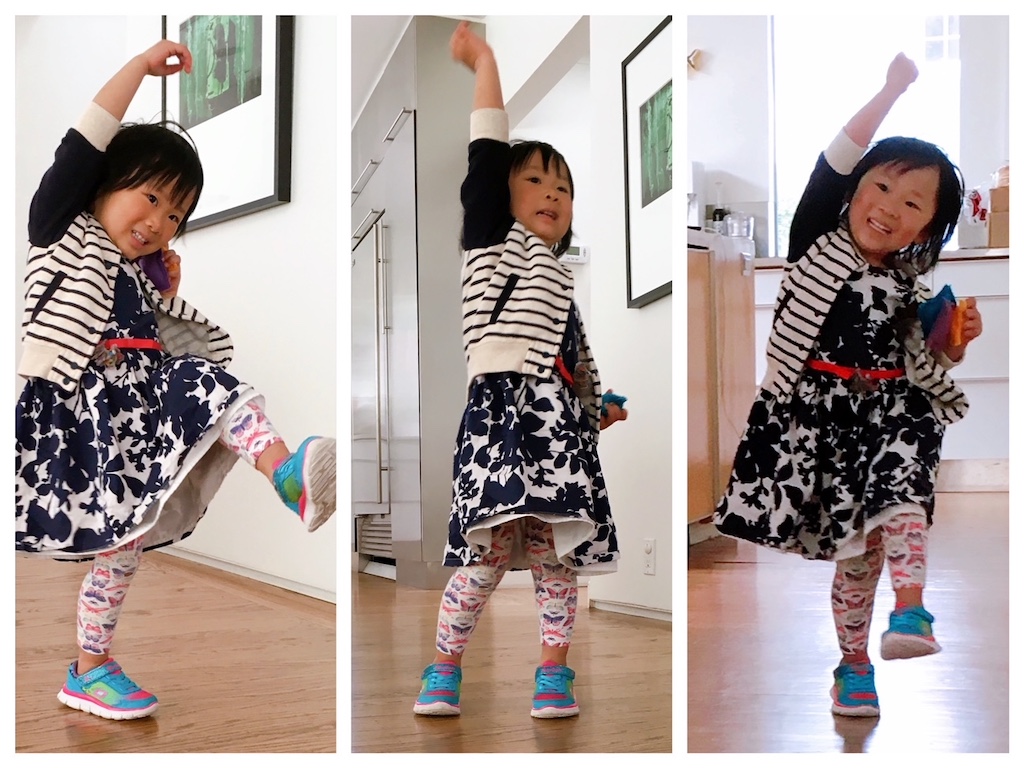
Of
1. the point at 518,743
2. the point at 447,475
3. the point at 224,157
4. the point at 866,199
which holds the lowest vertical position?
the point at 518,743

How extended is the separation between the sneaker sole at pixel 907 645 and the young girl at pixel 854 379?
0.19 m

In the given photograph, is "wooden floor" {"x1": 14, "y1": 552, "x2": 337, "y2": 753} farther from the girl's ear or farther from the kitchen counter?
the kitchen counter

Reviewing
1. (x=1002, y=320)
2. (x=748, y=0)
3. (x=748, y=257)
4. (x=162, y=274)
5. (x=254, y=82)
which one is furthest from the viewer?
(x=1002, y=320)

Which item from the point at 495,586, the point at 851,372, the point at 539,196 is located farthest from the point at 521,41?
the point at 495,586

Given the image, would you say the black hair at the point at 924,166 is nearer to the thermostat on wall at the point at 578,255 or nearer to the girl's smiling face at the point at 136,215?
the thermostat on wall at the point at 578,255

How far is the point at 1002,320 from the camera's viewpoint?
3838 millimetres

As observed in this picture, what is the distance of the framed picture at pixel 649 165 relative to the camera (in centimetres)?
155

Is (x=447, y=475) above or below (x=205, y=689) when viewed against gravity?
above

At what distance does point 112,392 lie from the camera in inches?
53.1

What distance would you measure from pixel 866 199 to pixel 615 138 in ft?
1.46

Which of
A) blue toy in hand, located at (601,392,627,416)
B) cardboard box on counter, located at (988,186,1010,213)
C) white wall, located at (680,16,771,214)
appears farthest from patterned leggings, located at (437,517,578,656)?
white wall, located at (680,16,771,214)

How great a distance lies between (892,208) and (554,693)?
85cm
